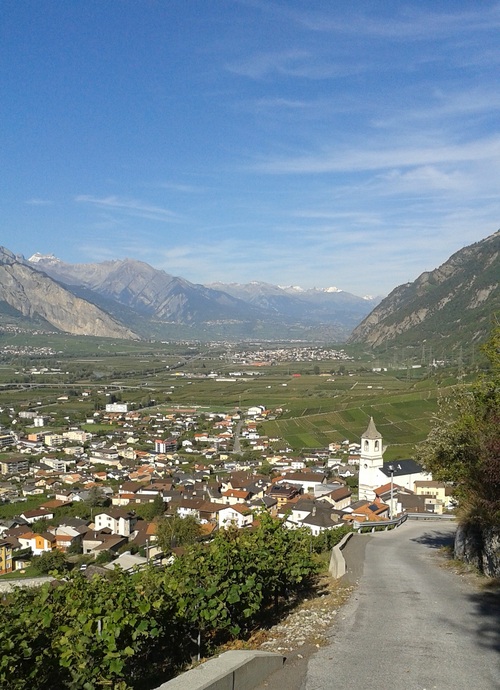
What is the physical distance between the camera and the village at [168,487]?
33.6 m

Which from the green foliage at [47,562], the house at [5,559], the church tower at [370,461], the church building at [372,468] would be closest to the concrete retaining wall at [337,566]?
the green foliage at [47,562]

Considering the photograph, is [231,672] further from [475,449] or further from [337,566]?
[475,449]

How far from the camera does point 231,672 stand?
5004 mm

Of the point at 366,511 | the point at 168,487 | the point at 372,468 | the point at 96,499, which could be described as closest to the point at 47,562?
the point at 96,499

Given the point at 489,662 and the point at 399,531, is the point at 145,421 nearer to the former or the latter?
the point at 399,531

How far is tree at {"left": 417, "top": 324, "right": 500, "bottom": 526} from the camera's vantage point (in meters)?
9.77

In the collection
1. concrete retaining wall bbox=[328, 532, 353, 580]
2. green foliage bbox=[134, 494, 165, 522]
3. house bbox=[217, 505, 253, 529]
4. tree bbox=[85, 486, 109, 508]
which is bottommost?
tree bbox=[85, 486, 109, 508]

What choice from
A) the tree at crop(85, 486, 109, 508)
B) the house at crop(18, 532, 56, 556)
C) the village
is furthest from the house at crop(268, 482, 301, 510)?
the house at crop(18, 532, 56, 556)

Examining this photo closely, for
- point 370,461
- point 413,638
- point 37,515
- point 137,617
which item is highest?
point 137,617

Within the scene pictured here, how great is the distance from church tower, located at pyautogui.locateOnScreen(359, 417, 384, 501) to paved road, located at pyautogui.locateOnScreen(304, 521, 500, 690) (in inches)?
1045

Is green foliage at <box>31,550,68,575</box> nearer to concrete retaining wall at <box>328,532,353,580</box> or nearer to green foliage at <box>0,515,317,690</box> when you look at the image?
concrete retaining wall at <box>328,532,353,580</box>

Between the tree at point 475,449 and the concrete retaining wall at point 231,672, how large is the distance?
18.0 feet

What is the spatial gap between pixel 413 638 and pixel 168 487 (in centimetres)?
4247

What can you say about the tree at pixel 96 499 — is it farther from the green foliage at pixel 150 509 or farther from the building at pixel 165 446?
the building at pixel 165 446
